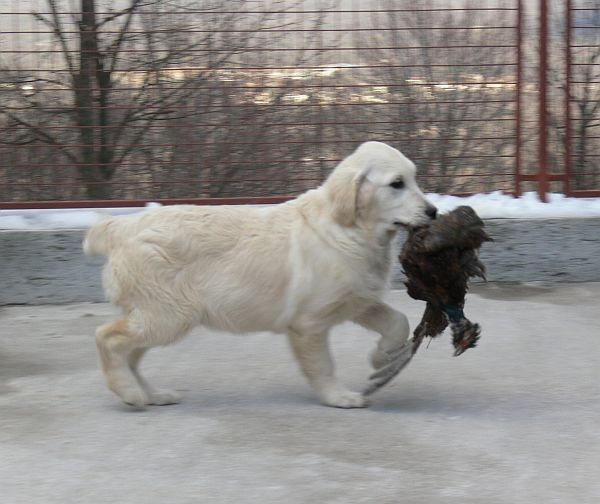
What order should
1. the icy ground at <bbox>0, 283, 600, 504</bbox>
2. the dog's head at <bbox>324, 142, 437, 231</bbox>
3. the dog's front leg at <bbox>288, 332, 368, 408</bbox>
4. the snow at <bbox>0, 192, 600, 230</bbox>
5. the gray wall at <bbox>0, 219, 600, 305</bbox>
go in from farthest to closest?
1. the snow at <bbox>0, 192, 600, 230</bbox>
2. the gray wall at <bbox>0, 219, 600, 305</bbox>
3. the dog's front leg at <bbox>288, 332, 368, 408</bbox>
4. the dog's head at <bbox>324, 142, 437, 231</bbox>
5. the icy ground at <bbox>0, 283, 600, 504</bbox>

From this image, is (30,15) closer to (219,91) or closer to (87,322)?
(219,91)

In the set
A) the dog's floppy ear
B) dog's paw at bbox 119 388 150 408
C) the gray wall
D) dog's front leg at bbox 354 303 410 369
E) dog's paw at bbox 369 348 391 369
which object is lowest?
the gray wall

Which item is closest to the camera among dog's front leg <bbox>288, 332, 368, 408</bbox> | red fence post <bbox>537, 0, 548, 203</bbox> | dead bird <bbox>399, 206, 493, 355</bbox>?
dead bird <bbox>399, 206, 493, 355</bbox>

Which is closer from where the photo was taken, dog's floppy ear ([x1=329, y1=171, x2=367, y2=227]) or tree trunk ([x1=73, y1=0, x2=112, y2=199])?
dog's floppy ear ([x1=329, y1=171, x2=367, y2=227])

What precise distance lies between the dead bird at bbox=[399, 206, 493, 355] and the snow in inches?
103

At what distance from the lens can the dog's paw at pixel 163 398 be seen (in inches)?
203

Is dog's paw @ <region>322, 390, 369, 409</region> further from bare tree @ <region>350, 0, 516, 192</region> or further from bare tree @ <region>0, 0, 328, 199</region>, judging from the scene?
bare tree @ <region>350, 0, 516, 192</region>

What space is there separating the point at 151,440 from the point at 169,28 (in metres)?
4.07

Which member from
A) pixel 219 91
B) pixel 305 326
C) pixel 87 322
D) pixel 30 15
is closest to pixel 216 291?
pixel 305 326

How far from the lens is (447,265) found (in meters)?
4.85

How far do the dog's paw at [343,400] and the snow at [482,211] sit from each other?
110 inches

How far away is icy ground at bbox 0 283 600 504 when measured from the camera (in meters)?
4.04

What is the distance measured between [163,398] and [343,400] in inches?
35.5

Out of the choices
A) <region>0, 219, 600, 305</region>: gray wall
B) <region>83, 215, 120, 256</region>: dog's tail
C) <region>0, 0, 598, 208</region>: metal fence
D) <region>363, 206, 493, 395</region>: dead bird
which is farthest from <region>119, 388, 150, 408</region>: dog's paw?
<region>0, 0, 598, 208</region>: metal fence
